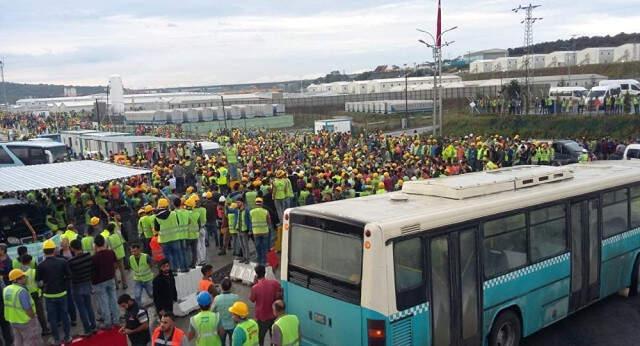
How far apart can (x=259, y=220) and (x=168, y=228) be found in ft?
6.04

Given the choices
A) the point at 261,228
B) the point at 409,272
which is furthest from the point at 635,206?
the point at 261,228

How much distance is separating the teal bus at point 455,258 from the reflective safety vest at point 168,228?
425 centimetres

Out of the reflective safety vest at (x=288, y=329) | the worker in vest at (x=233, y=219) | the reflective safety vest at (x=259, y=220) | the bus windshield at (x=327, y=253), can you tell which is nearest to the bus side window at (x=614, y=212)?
the bus windshield at (x=327, y=253)

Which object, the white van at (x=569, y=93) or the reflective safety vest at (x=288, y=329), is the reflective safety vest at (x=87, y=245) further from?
the white van at (x=569, y=93)

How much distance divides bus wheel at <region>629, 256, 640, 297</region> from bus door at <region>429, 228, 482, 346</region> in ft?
15.3

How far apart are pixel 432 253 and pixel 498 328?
1.90 metres

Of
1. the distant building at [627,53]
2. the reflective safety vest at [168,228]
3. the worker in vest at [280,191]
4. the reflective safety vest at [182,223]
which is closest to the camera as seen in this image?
the reflective safety vest at [168,228]

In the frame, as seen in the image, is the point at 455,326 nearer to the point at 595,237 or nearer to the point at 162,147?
the point at 595,237

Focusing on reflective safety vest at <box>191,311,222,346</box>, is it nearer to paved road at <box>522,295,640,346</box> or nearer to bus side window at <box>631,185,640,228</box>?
paved road at <box>522,295,640,346</box>

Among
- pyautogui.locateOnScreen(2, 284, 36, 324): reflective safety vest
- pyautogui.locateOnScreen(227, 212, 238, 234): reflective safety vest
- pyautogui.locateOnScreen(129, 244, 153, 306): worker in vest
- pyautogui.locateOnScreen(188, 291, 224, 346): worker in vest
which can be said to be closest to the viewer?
pyautogui.locateOnScreen(188, 291, 224, 346): worker in vest

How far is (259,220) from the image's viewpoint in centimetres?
1159

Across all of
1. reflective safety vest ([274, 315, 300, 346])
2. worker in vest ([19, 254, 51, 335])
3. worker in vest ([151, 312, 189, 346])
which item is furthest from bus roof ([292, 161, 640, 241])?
worker in vest ([19, 254, 51, 335])

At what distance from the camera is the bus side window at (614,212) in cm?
934

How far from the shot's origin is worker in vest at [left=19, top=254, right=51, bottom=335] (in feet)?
28.3
